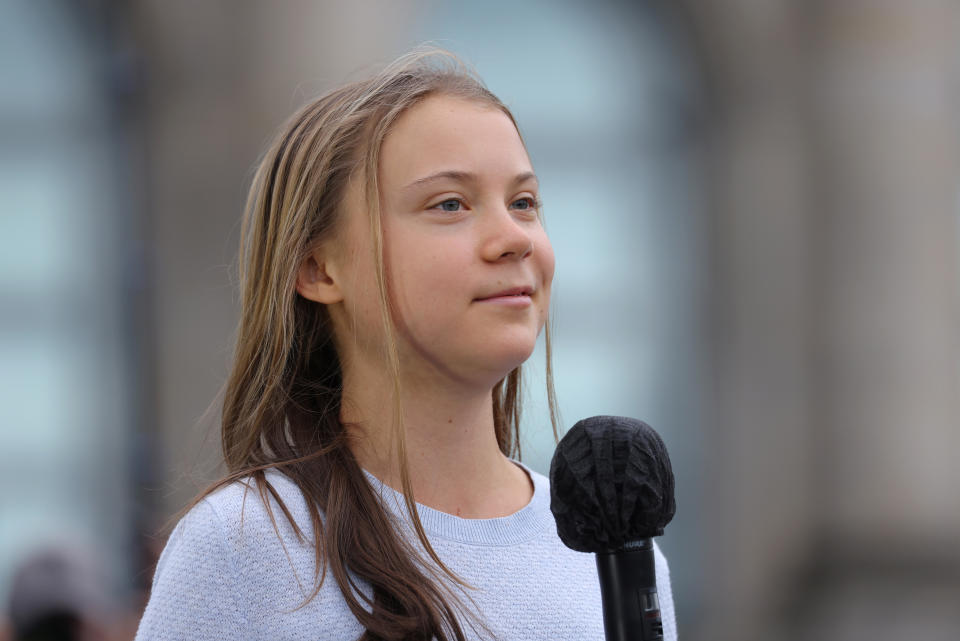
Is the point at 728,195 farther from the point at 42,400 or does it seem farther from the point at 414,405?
the point at 414,405

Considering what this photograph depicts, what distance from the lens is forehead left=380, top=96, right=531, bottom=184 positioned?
1642 mm

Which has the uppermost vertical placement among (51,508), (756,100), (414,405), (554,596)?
(756,100)

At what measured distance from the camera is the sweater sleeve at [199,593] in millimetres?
1431

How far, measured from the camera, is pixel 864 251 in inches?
225

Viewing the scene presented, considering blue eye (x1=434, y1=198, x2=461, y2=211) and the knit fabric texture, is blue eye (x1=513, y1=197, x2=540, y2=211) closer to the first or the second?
blue eye (x1=434, y1=198, x2=461, y2=211)

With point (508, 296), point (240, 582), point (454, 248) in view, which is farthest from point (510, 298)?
point (240, 582)

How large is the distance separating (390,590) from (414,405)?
0.31 m

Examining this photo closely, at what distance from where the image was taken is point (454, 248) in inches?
62.2

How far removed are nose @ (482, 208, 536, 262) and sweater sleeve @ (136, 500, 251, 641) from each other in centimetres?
53

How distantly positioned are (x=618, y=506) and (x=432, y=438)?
0.51 metres

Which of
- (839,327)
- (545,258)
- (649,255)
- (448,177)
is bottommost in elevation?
(839,327)

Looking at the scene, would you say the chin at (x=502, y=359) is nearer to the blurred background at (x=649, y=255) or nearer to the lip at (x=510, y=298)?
the lip at (x=510, y=298)

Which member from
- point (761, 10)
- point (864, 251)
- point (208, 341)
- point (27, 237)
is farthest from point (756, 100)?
point (27, 237)

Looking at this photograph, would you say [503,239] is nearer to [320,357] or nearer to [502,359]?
[502,359]
